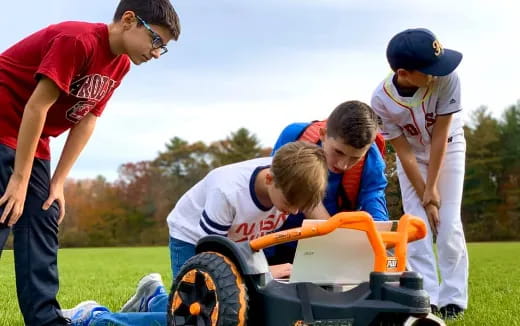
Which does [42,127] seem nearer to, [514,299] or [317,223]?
[317,223]

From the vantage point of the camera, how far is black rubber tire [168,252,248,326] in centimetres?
269

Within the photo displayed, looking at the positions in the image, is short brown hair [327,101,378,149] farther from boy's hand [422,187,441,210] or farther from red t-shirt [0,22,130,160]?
boy's hand [422,187,441,210]

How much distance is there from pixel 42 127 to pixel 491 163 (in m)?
38.5

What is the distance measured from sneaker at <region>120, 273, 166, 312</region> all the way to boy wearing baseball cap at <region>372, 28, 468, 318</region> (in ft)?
5.82

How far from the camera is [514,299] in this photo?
5.76 metres

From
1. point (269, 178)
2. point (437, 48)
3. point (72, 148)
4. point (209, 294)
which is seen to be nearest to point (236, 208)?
point (269, 178)

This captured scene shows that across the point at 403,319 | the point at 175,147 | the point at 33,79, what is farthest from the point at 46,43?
the point at 175,147

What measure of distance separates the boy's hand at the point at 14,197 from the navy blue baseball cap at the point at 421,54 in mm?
2265

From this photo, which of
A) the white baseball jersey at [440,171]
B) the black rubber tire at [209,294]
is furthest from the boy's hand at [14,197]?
the white baseball jersey at [440,171]

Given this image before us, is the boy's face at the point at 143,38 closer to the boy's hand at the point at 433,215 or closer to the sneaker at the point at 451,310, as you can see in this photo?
the boy's hand at the point at 433,215

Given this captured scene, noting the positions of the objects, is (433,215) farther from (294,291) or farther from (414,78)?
(294,291)

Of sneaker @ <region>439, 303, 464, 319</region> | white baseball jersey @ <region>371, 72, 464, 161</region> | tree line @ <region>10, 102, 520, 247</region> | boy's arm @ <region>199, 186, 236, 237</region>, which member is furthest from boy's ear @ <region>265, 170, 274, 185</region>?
tree line @ <region>10, 102, 520, 247</region>

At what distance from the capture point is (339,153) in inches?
137

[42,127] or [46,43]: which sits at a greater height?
[46,43]
